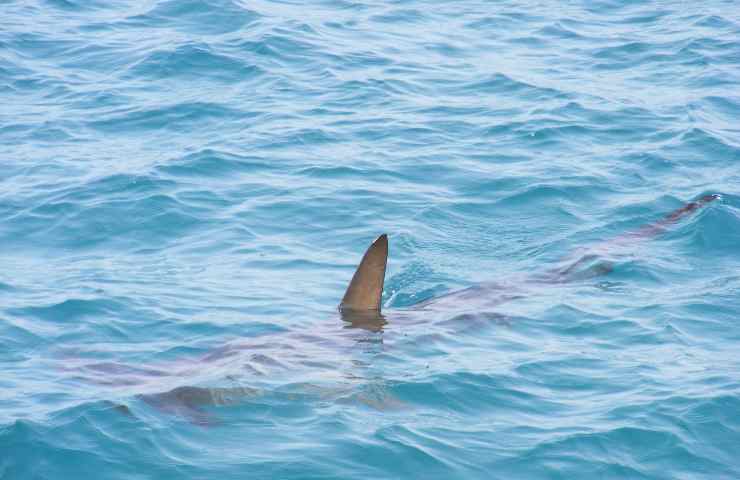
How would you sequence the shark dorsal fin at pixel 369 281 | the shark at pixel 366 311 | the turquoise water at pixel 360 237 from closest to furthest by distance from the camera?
the turquoise water at pixel 360 237 < the shark at pixel 366 311 < the shark dorsal fin at pixel 369 281

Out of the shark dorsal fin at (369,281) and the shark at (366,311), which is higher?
the shark dorsal fin at (369,281)

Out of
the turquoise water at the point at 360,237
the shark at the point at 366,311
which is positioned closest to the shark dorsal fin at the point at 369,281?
the shark at the point at 366,311

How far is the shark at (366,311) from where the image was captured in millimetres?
8227

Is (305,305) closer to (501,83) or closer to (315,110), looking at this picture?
(315,110)

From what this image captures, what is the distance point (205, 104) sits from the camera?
15680 mm

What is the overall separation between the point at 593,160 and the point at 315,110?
159 inches

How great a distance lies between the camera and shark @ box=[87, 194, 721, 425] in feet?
27.0

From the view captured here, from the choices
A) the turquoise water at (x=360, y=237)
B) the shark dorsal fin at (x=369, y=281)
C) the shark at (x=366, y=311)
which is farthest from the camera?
the shark dorsal fin at (x=369, y=281)

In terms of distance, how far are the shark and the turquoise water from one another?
0.04 m

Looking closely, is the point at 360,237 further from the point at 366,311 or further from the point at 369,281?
the point at 369,281

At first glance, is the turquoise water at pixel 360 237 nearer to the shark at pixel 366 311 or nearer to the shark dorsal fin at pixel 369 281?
the shark at pixel 366 311

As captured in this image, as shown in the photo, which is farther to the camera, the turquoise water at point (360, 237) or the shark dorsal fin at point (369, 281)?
the shark dorsal fin at point (369, 281)

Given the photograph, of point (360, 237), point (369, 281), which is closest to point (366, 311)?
point (369, 281)

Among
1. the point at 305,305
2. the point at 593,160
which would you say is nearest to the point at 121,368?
the point at 305,305
